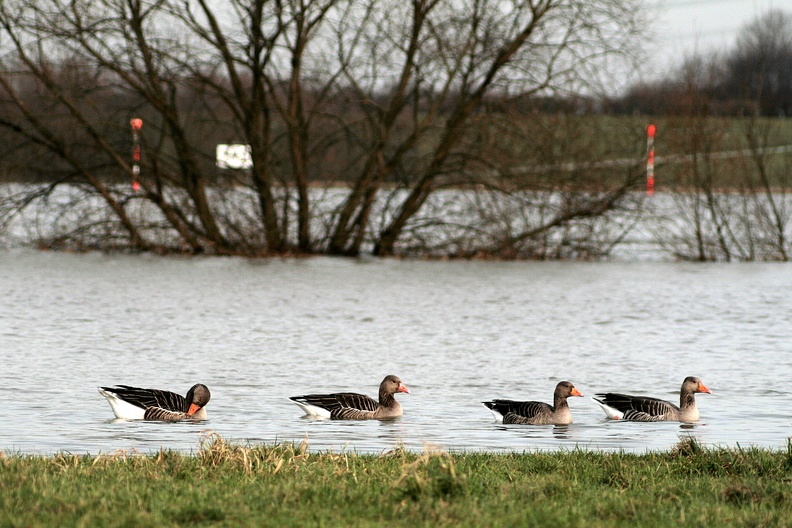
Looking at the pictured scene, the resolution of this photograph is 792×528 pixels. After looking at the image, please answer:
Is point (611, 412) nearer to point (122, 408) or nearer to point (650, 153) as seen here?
point (122, 408)

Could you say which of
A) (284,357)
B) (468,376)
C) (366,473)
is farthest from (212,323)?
(366,473)

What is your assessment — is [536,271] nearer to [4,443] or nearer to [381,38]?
[381,38]

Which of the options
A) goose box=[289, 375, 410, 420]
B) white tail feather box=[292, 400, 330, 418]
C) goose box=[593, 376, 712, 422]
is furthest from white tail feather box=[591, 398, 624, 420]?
white tail feather box=[292, 400, 330, 418]

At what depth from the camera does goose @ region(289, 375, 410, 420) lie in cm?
1291

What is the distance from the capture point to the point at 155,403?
1280 cm

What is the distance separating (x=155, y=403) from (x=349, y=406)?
6.66 feet

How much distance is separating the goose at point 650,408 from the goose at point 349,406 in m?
2.23

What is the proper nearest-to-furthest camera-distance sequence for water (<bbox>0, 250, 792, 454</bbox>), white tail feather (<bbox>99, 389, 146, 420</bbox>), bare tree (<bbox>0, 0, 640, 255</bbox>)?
water (<bbox>0, 250, 792, 454</bbox>) → white tail feather (<bbox>99, 389, 146, 420</bbox>) → bare tree (<bbox>0, 0, 640, 255</bbox>)

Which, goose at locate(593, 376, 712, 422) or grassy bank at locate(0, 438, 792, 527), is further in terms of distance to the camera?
goose at locate(593, 376, 712, 422)

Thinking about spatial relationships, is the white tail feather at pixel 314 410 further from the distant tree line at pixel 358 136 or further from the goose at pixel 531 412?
the distant tree line at pixel 358 136

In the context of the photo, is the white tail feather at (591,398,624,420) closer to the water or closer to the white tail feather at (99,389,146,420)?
the water

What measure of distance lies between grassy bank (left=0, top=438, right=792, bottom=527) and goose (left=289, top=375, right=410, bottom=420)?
356 cm

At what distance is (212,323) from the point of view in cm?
2172

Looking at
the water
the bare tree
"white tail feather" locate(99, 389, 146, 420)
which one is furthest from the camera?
the bare tree
